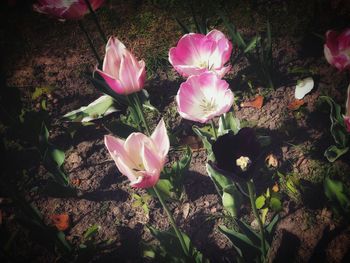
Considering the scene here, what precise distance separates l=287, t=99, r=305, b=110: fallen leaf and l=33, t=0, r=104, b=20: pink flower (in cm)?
122

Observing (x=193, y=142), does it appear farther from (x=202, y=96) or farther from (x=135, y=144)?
(x=135, y=144)

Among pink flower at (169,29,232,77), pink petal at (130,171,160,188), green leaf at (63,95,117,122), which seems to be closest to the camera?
pink petal at (130,171,160,188)

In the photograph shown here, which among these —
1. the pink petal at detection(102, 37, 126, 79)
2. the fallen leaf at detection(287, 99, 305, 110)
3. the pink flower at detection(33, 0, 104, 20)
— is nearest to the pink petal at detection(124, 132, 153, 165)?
the pink petal at detection(102, 37, 126, 79)

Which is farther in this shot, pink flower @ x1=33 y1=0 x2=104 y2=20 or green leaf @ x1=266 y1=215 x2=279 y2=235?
pink flower @ x1=33 y1=0 x2=104 y2=20

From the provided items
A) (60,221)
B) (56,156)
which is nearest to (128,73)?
(56,156)

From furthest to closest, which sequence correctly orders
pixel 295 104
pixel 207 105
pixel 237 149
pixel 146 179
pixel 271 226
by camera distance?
pixel 295 104 < pixel 207 105 < pixel 271 226 < pixel 237 149 < pixel 146 179

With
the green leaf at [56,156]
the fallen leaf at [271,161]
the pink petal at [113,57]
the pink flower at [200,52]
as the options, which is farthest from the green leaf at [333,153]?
the green leaf at [56,156]

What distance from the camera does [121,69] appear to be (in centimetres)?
128

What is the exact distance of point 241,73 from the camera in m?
2.16

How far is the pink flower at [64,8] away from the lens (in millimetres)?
1589

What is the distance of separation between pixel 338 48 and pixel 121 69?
0.93 meters

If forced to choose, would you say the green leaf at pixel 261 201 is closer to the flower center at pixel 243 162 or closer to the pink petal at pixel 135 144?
the flower center at pixel 243 162

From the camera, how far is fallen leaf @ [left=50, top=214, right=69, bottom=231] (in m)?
1.73

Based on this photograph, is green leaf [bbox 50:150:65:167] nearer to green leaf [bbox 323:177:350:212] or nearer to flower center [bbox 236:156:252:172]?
flower center [bbox 236:156:252:172]
